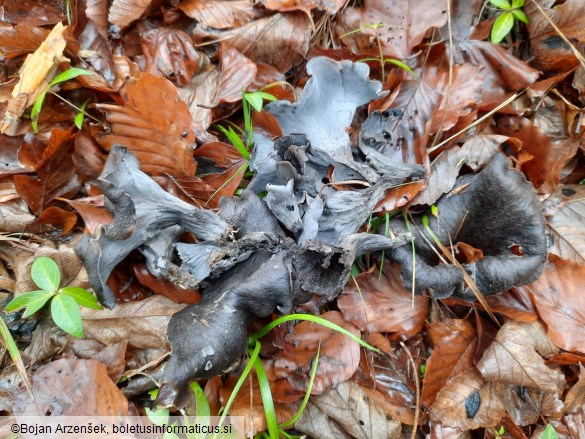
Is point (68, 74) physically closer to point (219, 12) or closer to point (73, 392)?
point (219, 12)

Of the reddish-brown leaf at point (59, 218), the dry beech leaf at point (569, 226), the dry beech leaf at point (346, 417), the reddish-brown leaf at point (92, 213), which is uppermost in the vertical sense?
the dry beech leaf at point (569, 226)

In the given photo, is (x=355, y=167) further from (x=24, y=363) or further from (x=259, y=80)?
(x=24, y=363)

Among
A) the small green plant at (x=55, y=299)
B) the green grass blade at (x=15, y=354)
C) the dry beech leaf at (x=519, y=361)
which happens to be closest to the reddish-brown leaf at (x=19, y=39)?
the small green plant at (x=55, y=299)

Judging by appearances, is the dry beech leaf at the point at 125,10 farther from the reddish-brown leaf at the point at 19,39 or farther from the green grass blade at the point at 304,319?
the green grass blade at the point at 304,319

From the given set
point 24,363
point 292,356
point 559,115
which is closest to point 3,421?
point 24,363

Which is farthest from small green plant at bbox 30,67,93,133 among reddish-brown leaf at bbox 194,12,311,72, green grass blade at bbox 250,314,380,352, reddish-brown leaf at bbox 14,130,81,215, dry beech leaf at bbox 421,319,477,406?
dry beech leaf at bbox 421,319,477,406

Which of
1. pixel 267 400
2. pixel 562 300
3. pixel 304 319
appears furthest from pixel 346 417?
pixel 562 300

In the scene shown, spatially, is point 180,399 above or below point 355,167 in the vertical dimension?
below

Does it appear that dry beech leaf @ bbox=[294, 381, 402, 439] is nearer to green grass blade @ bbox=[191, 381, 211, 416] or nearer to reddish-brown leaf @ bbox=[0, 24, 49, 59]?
green grass blade @ bbox=[191, 381, 211, 416]
